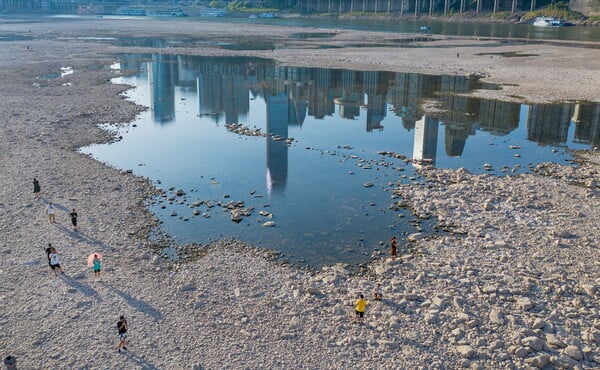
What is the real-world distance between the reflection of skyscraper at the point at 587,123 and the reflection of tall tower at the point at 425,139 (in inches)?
432

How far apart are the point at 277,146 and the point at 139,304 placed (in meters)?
22.9

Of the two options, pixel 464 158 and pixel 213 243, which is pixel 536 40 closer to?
pixel 464 158

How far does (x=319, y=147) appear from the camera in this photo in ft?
131

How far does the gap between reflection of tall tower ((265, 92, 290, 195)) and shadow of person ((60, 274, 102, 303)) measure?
13182 mm

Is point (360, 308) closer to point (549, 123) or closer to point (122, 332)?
point (122, 332)

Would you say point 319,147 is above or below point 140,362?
above

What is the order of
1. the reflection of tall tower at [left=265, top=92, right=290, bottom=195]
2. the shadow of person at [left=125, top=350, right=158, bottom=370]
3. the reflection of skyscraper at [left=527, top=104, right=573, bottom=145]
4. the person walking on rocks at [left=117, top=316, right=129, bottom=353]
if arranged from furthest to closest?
1. the reflection of skyscraper at [left=527, top=104, right=573, bottom=145]
2. the reflection of tall tower at [left=265, top=92, right=290, bottom=195]
3. the person walking on rocks at [left=117, top=316, right=129, bottom=353]
4. the shadow of person at [left=125, top=350, right=158, bottom=370]

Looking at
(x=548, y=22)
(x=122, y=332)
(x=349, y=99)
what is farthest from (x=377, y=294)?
(x=548, y=22)

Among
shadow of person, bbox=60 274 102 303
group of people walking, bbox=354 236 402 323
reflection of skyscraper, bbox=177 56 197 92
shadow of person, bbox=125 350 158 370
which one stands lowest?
shadow of person, bbox=125 350 158 370

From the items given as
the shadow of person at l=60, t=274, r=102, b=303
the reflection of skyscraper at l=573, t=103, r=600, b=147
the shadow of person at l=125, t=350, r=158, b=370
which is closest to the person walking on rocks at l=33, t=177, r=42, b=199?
the shadow of person at l=60, t=274, r=102, b=303

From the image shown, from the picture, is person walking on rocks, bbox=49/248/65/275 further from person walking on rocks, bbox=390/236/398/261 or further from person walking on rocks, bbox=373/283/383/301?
person walking on rocks, bbox=390/236/398/261

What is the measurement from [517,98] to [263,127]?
27192mm

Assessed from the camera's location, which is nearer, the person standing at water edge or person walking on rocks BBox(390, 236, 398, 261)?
the person standing at water edge

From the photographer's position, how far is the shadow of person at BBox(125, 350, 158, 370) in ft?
49.3
